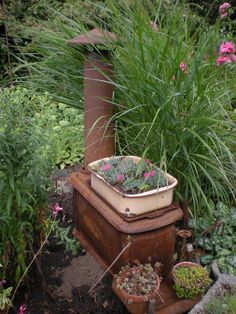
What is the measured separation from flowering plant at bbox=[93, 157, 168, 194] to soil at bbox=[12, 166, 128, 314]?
546 millimetres

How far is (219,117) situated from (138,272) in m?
1.09

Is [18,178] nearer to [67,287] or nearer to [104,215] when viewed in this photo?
[104,215]

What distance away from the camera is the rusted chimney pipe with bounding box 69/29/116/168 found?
216 cm

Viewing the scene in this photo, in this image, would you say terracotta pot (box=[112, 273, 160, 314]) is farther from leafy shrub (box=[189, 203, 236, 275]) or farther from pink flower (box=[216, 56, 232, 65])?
pink flower (box=[216, 56, 232, 65])

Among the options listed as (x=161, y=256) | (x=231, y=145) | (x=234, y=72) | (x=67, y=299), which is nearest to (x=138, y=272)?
(x=161, y=256)

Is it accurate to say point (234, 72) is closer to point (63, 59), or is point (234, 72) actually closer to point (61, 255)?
point (63, 59)

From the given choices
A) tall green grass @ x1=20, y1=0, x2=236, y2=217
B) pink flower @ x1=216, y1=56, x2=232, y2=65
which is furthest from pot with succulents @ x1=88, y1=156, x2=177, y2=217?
pink flower @ x1=216, y1=56, x2=232, y2=65

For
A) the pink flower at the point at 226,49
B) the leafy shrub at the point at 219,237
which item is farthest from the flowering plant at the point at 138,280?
the pink flower at the point at 226,49

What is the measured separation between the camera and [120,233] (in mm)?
1769

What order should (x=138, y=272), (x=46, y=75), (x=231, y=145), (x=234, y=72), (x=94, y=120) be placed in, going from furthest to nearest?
1. (x=46, y=75)
2. (x=234, y=72)
3. (x=231, y=145)
4. (x=94, y=120)
5. (x=138, y=272)

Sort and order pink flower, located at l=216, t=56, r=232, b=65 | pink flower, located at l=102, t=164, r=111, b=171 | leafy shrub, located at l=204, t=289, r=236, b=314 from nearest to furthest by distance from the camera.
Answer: leafy shrub, located at l=204, t=289, r=236, b=314 → pink flower, located at l=102, t=164, r=111, b=171 → pink flower, located at l=216, t=56, r=232, b=65

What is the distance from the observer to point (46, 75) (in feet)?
9.91

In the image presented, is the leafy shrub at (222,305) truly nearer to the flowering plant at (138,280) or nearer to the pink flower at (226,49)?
the flowering plant at (138,280)

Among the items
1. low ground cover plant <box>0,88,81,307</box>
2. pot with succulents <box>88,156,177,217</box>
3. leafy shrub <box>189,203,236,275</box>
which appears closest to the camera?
low ground cover plant <box>0,88,81,307</box>
